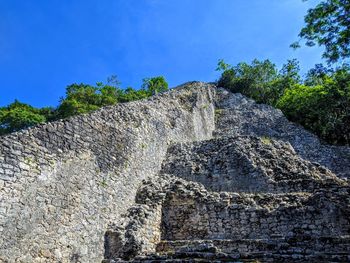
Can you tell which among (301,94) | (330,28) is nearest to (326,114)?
(301,94)

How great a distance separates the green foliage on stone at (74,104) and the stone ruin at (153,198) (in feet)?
48.5

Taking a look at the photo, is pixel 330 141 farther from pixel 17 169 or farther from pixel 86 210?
pixel 17 169

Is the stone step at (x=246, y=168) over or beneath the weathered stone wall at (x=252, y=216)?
over

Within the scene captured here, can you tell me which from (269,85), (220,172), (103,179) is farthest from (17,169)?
(269,85)

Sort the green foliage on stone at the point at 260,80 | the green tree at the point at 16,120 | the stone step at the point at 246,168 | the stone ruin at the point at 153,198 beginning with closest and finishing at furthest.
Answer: the stone ruin at the point at 153,198 < the stone step at the point at 246,168 < the green tree at the point at 16,120 < the green foliage on stone at the point at 260,80

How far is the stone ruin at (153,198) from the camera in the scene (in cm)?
728

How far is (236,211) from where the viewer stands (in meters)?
9.90

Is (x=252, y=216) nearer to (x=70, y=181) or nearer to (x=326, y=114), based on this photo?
(x=70, y=181)

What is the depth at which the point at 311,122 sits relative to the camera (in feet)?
86.6

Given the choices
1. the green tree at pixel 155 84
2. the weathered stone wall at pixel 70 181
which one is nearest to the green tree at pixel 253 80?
the green tree at pixel 155 84

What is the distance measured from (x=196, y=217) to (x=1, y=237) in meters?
5.07

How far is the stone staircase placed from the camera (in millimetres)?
7125

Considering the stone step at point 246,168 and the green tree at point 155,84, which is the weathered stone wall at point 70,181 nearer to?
the stone step at point 246,168

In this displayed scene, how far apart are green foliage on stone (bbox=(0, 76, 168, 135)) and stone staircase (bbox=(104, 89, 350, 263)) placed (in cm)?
1579
